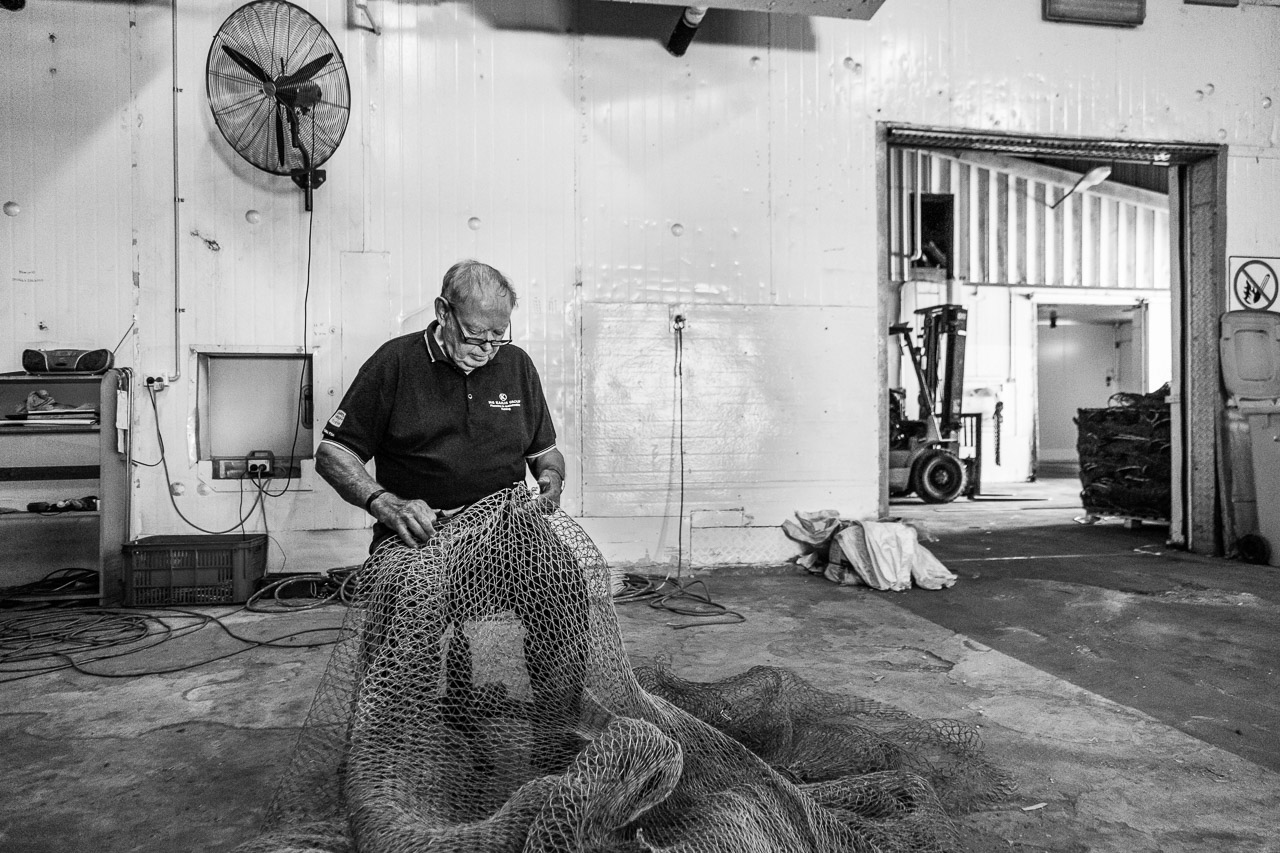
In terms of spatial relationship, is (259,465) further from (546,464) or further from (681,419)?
(546,464)

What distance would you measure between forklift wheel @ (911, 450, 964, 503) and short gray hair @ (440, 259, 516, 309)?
749 centimetres

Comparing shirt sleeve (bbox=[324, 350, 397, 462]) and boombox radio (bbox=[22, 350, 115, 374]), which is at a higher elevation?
boombox radio (bbox=[22, 350, 115, 374])

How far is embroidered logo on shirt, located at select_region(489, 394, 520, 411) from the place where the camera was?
87.0 inches

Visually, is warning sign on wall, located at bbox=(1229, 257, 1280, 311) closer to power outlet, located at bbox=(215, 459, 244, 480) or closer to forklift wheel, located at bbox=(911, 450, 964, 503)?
forklift wheel, located at bbox=(911, 450, 964, 503)

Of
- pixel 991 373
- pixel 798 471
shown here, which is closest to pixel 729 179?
pixel 798 471

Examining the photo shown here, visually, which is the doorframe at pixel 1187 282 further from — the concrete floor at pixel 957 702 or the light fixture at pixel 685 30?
the light fixture at pixel 685 30

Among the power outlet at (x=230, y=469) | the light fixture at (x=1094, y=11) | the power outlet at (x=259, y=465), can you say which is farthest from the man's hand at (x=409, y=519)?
the light fixture at (x=1094, y=11)

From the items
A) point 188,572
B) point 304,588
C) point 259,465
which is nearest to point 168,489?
point 259,465

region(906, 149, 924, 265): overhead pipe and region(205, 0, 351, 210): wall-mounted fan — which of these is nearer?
region(205, 0, 351, 210): wall-mounted fan

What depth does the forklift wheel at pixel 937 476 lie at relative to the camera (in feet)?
28.1

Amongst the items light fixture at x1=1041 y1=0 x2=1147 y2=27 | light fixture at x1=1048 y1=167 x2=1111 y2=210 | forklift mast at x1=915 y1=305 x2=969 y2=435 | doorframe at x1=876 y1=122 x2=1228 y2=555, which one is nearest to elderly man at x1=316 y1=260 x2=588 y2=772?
doorframe at x1=876 y1=122 x2=1228 y2=555

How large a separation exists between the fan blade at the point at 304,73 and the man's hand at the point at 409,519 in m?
3.16

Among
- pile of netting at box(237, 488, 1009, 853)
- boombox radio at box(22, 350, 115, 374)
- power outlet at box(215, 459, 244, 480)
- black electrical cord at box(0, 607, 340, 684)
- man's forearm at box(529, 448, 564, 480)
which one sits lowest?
black electrical cord at box(0, 607, 340, 684)

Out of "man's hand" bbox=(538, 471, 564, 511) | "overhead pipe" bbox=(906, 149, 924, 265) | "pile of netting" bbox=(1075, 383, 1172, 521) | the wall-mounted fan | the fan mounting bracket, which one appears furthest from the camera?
"overhead pipe" bbox=(906, 149, 924, 265)
